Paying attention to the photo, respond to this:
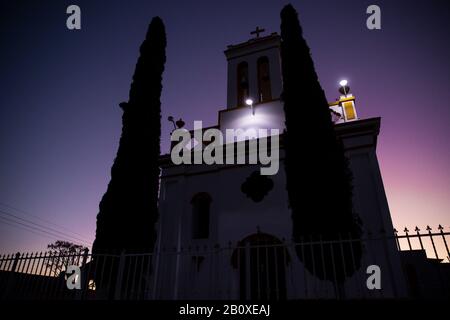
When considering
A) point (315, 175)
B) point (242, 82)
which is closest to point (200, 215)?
point (315, 175)

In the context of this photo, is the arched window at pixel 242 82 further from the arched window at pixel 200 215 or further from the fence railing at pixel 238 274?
the fence railing at pixel 238 274

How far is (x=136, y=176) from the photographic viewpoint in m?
12.1

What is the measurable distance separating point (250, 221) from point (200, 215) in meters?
2.89

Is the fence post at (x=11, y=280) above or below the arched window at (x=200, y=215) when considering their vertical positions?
below

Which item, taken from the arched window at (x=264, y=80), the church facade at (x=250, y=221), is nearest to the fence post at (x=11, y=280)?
the church facade at (x=250, y=221)

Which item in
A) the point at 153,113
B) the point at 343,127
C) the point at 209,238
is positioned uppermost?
the point at 153,113

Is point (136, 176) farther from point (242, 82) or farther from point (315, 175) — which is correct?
point (242, 82)

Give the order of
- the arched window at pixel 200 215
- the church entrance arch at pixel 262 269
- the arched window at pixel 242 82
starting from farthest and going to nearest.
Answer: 1. the arched window at pixel 242 82
2. the arched window at pixel 200 215
3. the church entrance arch at pixel 262 269

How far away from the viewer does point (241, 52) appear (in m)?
18.2

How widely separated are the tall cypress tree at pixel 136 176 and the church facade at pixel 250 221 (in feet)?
4.75

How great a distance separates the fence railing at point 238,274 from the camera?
734cm
